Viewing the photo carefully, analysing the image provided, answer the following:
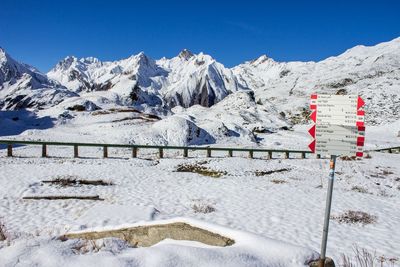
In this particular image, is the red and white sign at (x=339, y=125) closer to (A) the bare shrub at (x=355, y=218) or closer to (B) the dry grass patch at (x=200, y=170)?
(A) the bare shrub at (x=355, y=218)

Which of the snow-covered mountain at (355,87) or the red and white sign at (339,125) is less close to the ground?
the snow-covered mountain at (355,87)

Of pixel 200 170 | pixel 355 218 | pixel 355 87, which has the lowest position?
pixel 200 170

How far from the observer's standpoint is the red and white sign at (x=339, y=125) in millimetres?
5938

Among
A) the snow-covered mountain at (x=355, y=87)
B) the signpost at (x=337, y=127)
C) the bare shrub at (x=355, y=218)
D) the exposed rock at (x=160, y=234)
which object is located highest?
the snow-covered mountain at (x=355, y=87)

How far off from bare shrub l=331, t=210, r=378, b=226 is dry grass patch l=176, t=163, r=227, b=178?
8.76 metres

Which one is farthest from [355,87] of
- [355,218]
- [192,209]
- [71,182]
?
[192,209]

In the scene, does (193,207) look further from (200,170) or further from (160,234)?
(200,170)

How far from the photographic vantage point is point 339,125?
19.8 ft

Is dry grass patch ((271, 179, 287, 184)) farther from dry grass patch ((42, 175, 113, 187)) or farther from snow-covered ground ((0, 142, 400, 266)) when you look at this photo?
dry grass patch ((42, 175, 113, 187))

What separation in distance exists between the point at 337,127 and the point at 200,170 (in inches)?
643

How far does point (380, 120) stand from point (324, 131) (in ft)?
333

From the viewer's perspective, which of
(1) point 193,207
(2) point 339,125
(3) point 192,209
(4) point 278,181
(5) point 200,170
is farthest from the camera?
(5) point 200,170

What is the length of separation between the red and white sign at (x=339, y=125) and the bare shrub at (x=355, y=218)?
22.5ft

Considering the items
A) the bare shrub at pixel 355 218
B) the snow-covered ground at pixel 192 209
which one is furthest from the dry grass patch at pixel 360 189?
the bare shrub at pixel 355 218
